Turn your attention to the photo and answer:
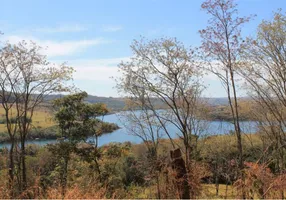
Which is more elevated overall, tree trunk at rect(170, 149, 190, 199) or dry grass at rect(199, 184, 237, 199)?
tree trunk at rect(170, 149, 190, 199)

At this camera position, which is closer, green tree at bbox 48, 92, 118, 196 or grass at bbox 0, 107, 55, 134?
grass at bbox 0, 107, 55, 134

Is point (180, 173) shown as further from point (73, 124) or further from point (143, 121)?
point (73, 124)

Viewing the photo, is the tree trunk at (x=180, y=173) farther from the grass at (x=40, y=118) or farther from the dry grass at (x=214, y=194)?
the grass at (x=40, y=118)

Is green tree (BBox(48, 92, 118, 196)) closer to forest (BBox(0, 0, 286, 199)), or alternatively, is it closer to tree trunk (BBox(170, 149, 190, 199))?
forest (BBox(0, 0, 286, 199))

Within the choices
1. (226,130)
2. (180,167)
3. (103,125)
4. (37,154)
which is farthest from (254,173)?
(37,154)

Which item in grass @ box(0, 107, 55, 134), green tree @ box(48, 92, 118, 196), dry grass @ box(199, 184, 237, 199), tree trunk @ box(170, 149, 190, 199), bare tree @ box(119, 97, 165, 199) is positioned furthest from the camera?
green tree @ box(48, 92, 118, 196)

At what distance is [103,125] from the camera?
56.5ft

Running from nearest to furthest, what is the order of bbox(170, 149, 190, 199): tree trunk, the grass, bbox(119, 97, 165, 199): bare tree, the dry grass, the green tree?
bbox(170, 149, 190, 199): tree trunk, the dry grass, the grass, bbox(119, 97, 165, 199): bare tree, the green tree

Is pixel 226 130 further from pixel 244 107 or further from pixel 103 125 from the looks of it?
pixel 103 125

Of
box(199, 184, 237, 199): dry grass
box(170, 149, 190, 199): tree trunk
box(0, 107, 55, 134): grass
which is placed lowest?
box(199, 184, 237, 199): dry grass

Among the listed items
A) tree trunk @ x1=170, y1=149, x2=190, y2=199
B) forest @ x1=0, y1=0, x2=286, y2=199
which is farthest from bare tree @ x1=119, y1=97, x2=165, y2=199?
tree trunk @ x1=170, y1=149, x2=190, y2=199

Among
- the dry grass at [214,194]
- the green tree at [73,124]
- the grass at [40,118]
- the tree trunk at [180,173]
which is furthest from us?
the green tree at [73,124]

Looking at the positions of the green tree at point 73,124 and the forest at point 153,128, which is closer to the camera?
the forest at point 153,128

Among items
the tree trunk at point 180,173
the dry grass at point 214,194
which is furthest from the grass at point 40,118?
the tree trunk at point 180,173
